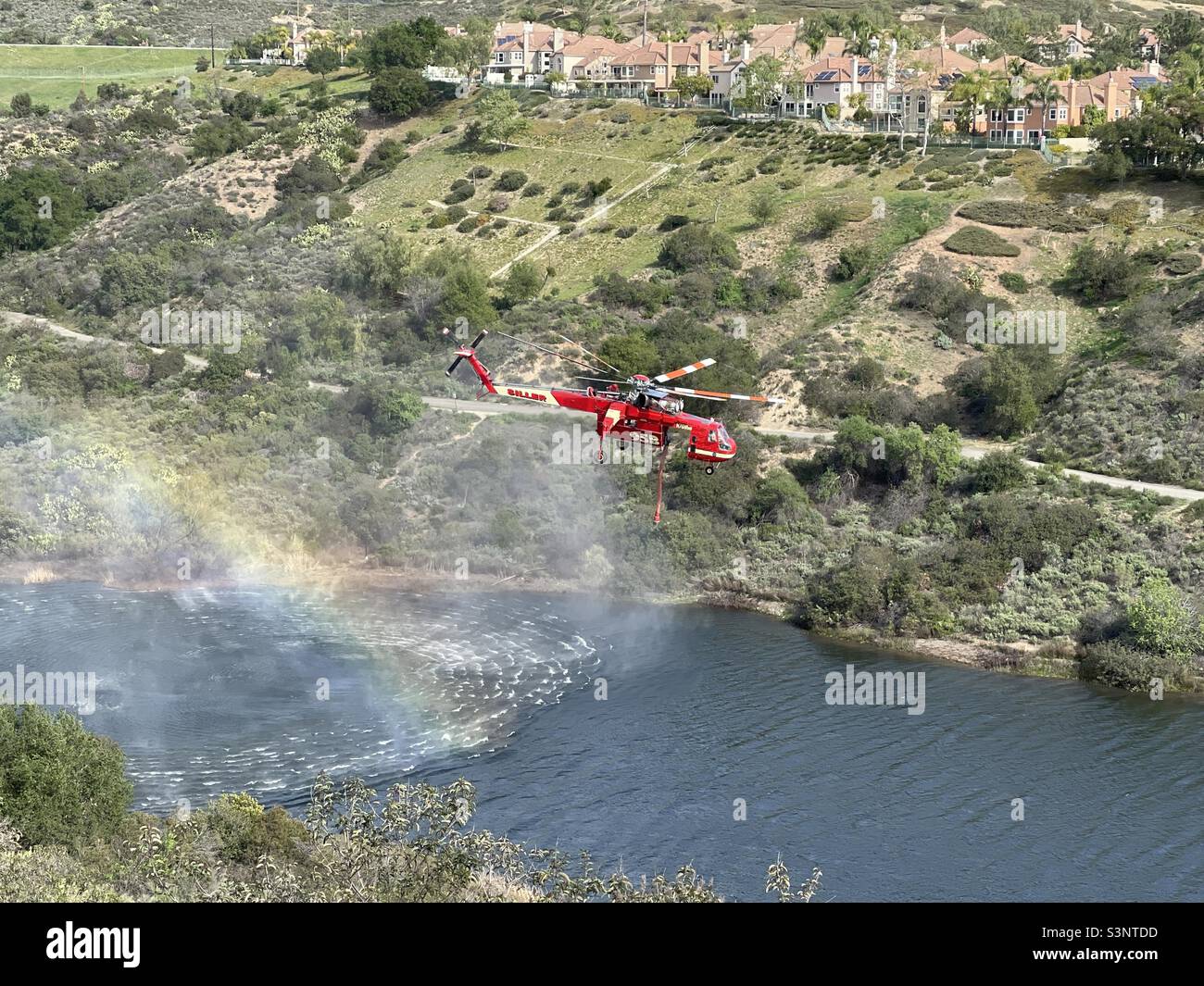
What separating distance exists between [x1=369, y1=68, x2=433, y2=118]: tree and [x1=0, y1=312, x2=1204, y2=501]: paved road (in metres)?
41.9

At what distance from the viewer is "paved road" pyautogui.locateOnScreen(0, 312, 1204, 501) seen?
245ft

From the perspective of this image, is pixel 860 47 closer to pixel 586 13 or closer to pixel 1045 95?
pixel 1045 95

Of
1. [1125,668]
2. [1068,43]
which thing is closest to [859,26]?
[1068,43]

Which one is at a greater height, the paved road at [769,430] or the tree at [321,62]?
the tree at [321,62]

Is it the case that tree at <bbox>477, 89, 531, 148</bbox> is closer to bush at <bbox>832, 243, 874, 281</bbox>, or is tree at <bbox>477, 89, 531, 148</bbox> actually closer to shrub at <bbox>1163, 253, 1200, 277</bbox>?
bush at <bbox>832, 243, 874, 281</bbox>

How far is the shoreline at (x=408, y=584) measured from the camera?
219 feet

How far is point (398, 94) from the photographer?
136000mm

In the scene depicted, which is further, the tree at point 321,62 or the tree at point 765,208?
the tree at point 321,62

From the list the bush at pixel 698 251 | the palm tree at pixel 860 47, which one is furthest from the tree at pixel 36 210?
the palm tree at pixel 860 47

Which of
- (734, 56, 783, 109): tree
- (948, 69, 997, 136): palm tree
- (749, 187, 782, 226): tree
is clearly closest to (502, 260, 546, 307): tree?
(749, 187, 782, 226): tree

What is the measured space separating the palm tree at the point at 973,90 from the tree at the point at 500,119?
37.5 metres

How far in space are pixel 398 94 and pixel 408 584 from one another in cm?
7564

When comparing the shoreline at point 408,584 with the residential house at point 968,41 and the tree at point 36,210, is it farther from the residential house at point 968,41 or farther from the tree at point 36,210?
the residential house at point 968,41

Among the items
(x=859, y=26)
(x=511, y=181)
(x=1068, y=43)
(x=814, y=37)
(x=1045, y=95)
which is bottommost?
(x=511, y=181)
